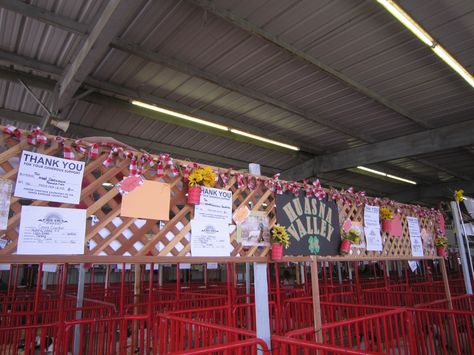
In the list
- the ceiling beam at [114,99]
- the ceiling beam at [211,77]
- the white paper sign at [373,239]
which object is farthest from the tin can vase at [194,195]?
the ceiling beam at [114,99]

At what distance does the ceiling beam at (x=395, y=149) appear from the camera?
370 inches

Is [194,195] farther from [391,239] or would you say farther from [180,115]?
[180,115]

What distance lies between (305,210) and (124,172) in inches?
85.9

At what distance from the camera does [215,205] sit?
3219mm

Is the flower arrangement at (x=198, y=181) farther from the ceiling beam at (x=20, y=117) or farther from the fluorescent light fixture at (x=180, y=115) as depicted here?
the ceiling beam at (x=20, y=117)

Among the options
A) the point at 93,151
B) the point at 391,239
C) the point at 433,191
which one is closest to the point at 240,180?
the point at 93,151

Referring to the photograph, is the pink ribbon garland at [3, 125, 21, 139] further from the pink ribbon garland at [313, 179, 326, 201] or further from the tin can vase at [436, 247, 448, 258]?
the tin can vase at [436, 247, 448, 258]

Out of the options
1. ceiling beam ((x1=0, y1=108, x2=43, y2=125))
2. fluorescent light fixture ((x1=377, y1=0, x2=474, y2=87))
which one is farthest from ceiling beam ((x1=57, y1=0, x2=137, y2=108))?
fluorescent light fixture ((x1=377, y1=0, x2=474, y2=87))

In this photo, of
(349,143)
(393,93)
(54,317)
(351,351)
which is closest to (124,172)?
(351,351)

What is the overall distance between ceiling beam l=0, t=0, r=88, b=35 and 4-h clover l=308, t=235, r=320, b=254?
444cm

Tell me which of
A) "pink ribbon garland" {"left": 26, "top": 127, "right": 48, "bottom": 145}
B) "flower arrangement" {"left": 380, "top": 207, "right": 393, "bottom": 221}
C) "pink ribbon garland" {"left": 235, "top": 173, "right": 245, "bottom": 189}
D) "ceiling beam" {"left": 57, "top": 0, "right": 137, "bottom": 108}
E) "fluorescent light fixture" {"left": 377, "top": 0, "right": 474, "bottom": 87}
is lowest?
"flower arrangement" {"left": 380, "top": 207, "right": 393, "bottom": 221}

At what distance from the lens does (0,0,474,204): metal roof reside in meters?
5.27

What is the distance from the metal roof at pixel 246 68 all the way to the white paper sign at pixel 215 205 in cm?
280

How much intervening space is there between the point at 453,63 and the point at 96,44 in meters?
A: 6.23
